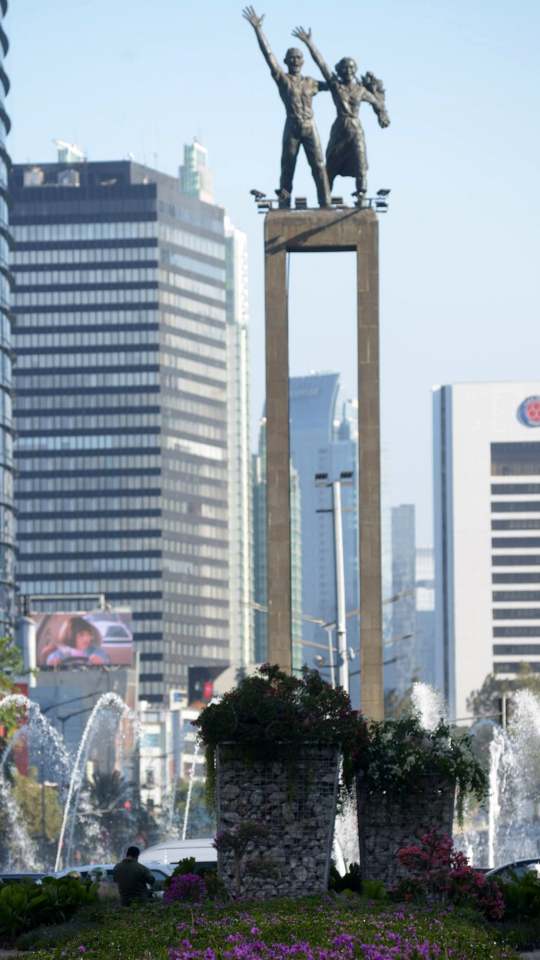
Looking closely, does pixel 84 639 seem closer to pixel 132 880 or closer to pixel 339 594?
pixel 339 594

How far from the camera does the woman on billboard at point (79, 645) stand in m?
158

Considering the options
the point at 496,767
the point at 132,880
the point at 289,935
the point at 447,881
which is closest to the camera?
the point at 289,935

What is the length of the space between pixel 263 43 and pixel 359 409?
9.02m

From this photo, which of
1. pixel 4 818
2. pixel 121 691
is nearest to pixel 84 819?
pixel 4 818

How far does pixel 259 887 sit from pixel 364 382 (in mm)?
16206

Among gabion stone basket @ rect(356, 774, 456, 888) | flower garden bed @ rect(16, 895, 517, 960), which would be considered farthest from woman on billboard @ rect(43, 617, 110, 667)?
flower garden bed @ rect(16, 895, 517, 960)

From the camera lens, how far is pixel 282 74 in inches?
1495

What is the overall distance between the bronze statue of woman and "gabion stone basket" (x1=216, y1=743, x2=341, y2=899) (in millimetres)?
18586

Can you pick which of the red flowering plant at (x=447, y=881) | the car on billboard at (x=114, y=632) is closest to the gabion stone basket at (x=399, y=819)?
the red flowering plant at (x=447, y=881)

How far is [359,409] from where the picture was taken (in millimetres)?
36688

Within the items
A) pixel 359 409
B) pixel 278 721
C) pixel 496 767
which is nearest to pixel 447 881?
pixel 278 721

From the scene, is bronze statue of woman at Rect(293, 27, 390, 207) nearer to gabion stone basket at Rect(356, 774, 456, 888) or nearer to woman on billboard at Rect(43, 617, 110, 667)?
gabion stone basket at Rect(356, 774, 456, 888)

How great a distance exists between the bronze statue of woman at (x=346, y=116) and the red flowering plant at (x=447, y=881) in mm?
20530

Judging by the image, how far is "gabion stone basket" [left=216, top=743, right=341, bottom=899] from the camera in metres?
22.8
